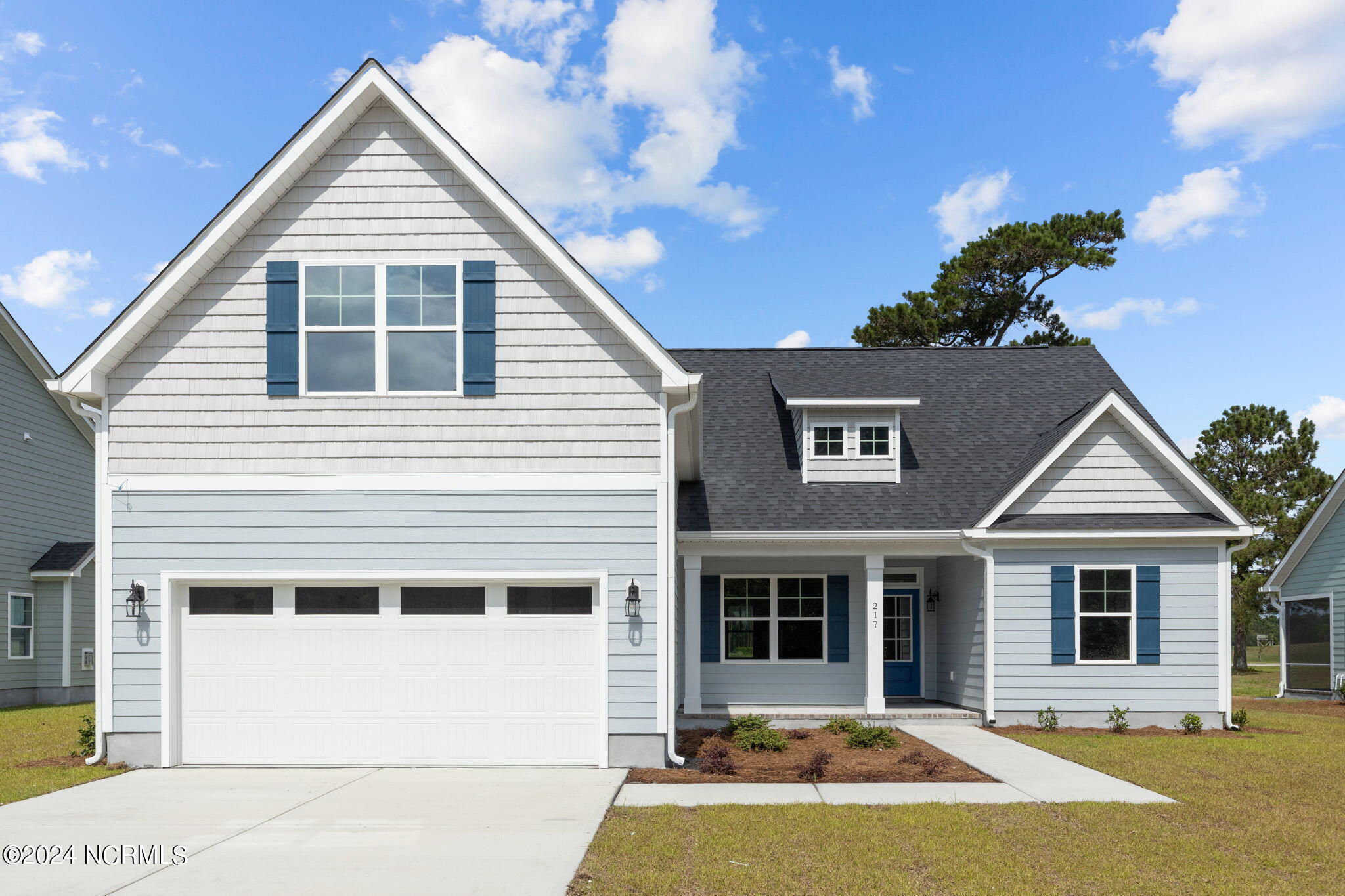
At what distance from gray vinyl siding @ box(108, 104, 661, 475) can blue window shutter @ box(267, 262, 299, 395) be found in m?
0.11

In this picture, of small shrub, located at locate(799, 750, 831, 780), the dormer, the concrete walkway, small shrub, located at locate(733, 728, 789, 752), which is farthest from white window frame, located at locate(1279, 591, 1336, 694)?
small shrub, located at locate(799, 750, 831, 780)

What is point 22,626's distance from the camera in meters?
20.5

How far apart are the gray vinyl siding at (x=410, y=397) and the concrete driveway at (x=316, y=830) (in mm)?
3268

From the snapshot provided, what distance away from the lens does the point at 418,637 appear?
11195 millimetres

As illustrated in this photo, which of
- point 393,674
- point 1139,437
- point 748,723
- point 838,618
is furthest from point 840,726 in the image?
point 1139,437

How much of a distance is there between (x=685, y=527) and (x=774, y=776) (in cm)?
534

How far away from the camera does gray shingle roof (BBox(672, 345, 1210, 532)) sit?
1577 cm

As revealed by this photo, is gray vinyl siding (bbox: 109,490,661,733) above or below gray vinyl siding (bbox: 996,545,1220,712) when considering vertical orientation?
above

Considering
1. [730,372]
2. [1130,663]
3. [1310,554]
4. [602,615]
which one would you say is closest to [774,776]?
[602,615]

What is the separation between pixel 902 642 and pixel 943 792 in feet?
26.4

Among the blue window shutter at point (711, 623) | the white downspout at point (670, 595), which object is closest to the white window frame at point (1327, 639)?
the blue window shutter at point (711, 623)

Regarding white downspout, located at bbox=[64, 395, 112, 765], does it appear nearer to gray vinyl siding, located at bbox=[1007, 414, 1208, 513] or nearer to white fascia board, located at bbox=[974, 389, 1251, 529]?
white fascia board, located at bbox=[974, 389, 1251, 529]

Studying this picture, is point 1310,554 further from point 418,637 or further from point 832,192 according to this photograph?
point 418,637

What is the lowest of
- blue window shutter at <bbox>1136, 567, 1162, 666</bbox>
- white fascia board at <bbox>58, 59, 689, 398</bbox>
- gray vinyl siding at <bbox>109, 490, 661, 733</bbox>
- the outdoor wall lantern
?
blue window shutter at <bbox>1136, 567, 1162, 666</bbox>
